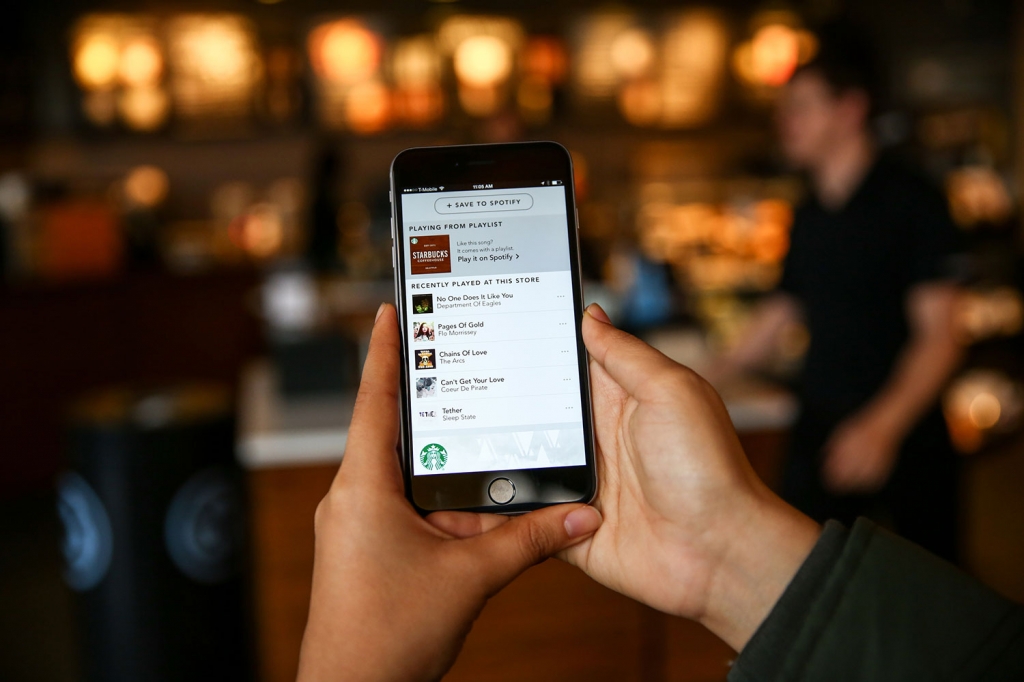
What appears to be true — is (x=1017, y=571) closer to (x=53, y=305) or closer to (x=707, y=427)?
(x=707, y=427)

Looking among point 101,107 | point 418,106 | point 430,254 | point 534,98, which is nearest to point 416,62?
point 418,106

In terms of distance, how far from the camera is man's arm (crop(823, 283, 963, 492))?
177cm

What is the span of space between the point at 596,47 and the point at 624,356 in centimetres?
520

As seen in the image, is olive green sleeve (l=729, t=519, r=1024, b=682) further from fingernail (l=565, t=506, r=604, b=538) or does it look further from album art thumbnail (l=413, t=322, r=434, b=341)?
album art thumbnail (l=413, t=322, r=434, b=341)

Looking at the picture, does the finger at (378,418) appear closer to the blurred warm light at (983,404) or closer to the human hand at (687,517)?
the human hand at (687,517)

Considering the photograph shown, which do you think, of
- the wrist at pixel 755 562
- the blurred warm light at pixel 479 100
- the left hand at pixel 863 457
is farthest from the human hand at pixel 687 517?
the blurred warm light at pixel 479 100

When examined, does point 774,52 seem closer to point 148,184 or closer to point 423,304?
point 148,184

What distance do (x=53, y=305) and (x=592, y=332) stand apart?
4.01 metres

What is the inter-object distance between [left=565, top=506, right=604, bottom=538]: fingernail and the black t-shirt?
4.23ft

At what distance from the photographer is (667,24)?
18.3 feet

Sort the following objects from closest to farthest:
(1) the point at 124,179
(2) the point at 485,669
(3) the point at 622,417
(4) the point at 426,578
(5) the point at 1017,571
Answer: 1. (4) the point at 426,578
2. (3) the point at 622,417
3. (2) the point at 485,669
4. (5) the point at 1017,571
5. (1) the point at 124,179

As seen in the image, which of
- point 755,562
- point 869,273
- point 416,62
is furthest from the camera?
point 416,62

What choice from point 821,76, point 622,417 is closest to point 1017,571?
point 821,76

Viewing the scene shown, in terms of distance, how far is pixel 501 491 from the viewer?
2.58 feet
